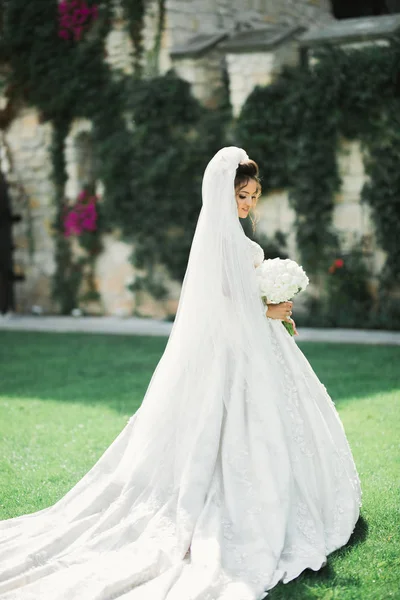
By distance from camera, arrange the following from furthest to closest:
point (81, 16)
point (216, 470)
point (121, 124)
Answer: point (81, 16), point (121, 124), point (216, 470)

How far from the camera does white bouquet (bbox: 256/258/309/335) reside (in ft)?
11.4

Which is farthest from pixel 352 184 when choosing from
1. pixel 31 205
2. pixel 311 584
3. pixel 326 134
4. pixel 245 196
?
pixel 311 584

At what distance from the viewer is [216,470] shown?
3301 millimetres

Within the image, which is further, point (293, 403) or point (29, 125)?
point (29, 125)

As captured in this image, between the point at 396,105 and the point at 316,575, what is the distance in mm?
7252

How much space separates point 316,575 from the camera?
10.1ft

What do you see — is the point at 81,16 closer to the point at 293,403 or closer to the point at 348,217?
the point at 348,217

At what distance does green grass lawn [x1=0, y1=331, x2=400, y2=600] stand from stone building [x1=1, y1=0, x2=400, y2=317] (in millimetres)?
1926

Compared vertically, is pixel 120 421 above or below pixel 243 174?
below

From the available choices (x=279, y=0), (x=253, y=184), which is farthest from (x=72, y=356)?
(x=279, y=0)

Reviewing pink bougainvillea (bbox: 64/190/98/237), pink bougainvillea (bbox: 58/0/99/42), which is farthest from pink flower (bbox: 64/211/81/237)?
pink bougainvillea (bbox: 58/0/99/42)

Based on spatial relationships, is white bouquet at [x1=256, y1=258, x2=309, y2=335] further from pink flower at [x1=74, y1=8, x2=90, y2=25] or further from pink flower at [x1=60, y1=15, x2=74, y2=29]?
pink flower at [x1=60, y1=15, x2=74, y2=29]

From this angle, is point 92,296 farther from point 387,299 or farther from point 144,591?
point 144,591

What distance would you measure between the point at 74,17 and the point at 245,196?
895 cm
